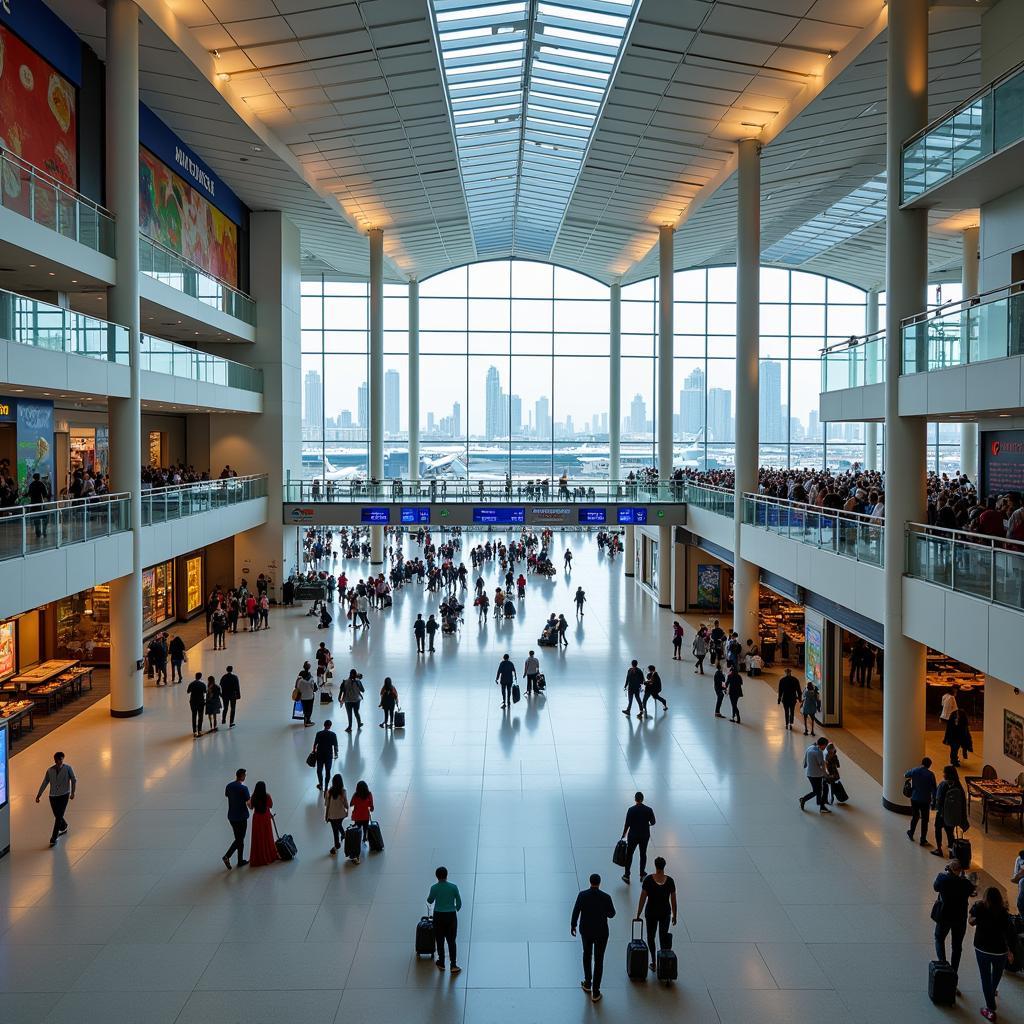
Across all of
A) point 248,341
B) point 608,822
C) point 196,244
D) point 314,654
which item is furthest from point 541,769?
point 248,341

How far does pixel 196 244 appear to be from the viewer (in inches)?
1009

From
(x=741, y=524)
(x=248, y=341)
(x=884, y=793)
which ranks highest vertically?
(x=248, y=341)

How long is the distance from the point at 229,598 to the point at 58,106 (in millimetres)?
14523

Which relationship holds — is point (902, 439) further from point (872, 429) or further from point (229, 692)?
point (872, 429)

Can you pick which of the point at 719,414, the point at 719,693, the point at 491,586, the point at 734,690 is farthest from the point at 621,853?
the point at 719,414

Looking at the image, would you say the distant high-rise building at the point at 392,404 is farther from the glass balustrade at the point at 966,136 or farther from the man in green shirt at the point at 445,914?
the man in green shirt at the point at 445,914

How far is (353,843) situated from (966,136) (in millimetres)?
11501

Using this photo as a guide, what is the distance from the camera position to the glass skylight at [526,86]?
1836cm

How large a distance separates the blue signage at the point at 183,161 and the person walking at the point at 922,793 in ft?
63.8

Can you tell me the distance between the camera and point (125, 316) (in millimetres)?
17344

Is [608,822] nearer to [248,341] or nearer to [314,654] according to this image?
[314,654]

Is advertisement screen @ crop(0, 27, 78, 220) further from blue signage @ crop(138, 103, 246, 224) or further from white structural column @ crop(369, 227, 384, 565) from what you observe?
white structural column @ crop(369, 227, 384, 565)

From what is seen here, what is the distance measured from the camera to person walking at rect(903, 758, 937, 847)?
11.5 meters

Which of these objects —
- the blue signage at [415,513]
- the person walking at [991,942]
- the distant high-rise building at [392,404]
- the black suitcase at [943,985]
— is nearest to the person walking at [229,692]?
the black suitcase at [943,985]
